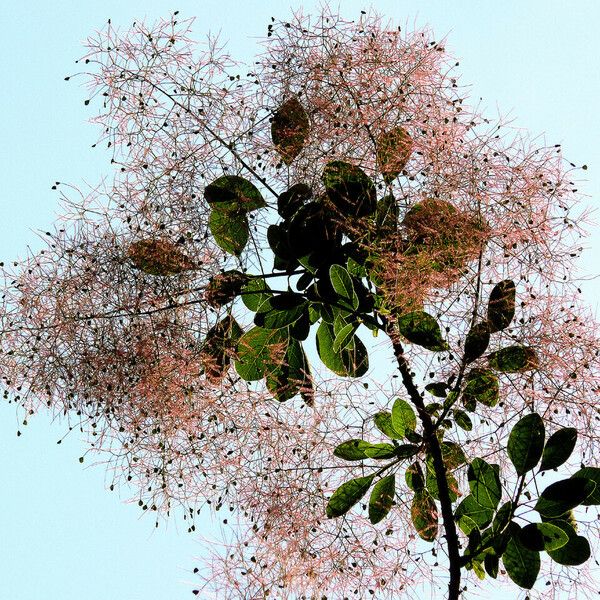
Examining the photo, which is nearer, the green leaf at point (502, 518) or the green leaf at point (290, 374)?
the green leaf at point (502, 518)

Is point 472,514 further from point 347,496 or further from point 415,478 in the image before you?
point 347,496

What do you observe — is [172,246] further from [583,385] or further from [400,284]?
[583,385]

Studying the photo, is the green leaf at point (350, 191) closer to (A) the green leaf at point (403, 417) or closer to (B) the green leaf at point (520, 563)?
(A) the green leaf at point (403, 417)

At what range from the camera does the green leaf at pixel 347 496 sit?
1785 mm

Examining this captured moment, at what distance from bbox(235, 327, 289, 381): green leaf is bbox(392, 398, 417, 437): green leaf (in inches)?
9.1

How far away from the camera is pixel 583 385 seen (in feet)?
5.95

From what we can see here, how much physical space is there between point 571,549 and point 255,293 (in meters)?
0.71

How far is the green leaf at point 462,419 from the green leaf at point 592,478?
0.20 metres

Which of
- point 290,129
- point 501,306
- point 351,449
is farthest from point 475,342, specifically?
point 290,129

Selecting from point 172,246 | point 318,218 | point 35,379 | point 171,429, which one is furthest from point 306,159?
point 35,379

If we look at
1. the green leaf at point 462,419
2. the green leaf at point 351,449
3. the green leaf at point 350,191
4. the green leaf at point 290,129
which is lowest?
the green leaf at point 351,449

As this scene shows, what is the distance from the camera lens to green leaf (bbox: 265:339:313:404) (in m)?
1.88

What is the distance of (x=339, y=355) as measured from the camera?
1.90 meters

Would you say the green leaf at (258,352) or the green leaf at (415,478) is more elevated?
the green leaf at (258,352)
